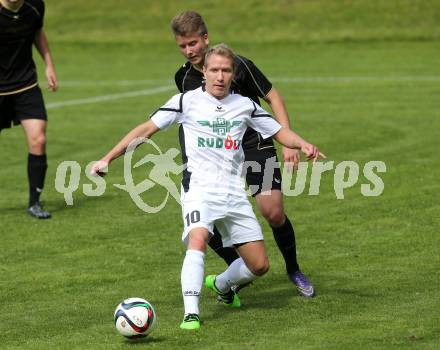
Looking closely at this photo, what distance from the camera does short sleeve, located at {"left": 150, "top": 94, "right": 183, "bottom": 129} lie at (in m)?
9.14

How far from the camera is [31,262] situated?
11742mm

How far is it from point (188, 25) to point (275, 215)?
5.88ft

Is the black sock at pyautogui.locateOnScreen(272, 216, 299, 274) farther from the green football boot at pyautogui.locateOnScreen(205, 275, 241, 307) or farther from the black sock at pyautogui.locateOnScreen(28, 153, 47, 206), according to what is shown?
the black sock at pyautogui.locateOnScreen(28, 153, 47, 206)

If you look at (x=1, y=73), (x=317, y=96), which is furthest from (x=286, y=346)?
(x=317, y=96)

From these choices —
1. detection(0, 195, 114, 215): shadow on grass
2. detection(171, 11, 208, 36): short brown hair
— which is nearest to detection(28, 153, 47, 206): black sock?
detection(0, 195, 114, 215): shadow on grass

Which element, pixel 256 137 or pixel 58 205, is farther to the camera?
pixel 58 205

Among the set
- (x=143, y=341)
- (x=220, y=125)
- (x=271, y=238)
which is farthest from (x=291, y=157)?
(x=271, y=238)

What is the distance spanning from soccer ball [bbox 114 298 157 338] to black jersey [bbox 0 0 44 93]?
623cm

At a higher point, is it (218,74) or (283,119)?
(218,74)

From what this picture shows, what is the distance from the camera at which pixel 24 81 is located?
559 inches

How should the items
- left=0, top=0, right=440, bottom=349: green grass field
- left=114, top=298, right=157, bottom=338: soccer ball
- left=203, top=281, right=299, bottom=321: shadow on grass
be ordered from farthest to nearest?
left=203, top=281, right=299, bottom=321: shadow on grass < left=0, top=0, right=440, bottom=349: green grass field < left=114, top=298, right=157, bottom=338: soccer ball

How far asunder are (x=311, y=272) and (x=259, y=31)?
2966cm

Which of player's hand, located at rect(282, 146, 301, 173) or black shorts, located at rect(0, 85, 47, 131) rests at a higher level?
player's hand, located at rect(282, 146, 301, 173)

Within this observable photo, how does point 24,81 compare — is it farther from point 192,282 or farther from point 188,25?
point 192,282
